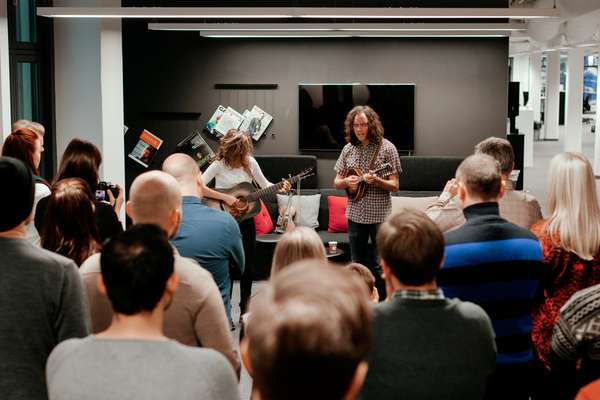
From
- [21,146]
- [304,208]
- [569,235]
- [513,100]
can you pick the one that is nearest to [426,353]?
[569,235]

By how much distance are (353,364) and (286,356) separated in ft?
0.39

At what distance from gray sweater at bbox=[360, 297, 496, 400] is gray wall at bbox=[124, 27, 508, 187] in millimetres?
8104

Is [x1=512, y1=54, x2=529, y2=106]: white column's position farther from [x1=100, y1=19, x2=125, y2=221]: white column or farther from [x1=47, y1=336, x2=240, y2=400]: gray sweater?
[x1=47, y1=336, x2=240, y2=400]: gray sweater

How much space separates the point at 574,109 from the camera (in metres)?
19.9

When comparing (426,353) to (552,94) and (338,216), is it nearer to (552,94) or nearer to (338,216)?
(338,216)

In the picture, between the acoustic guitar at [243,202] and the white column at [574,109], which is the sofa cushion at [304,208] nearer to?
the acoustic guitar at [243,202]

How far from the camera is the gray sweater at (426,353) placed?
2.41 metres

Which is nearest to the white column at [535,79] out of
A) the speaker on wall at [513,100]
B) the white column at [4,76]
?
the speaker on wall at [513,100]

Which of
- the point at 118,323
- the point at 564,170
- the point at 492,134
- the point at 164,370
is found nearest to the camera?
the point at 164,370

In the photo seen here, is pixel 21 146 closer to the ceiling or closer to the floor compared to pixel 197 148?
closer to the ceiling

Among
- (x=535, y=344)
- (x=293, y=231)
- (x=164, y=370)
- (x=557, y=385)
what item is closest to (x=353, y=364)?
(x=164, y=370)

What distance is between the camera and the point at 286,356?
134 centimetres

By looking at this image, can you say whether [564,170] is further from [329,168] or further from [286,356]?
[329,168]

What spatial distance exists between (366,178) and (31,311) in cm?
428
